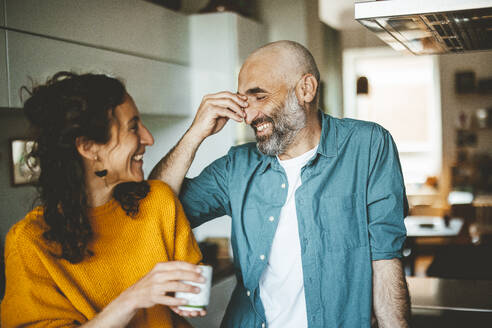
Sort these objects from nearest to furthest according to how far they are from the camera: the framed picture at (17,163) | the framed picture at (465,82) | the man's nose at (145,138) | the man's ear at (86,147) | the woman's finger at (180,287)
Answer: the woman's finger at (180,287)
the man's ear at (86,147)
the man's nose at (145,138)
the framed picture at (17,163)
the framed picture at (465,82)

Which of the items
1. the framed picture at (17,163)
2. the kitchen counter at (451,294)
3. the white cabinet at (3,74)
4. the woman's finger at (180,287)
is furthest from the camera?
the framed picture at (17,163)

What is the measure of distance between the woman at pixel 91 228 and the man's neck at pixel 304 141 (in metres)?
0.43

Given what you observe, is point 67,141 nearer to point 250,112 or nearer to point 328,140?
point 250,112

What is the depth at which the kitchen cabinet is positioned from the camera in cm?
199

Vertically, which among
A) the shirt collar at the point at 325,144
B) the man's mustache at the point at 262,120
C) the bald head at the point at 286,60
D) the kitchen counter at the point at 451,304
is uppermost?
the bald head at the point at 286,60

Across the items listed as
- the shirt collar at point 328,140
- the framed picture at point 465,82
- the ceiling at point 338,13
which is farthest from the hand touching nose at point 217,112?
the framed picture at point 465,82

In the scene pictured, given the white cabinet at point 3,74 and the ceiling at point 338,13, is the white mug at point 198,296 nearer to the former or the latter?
the white cabinet at point 3,74

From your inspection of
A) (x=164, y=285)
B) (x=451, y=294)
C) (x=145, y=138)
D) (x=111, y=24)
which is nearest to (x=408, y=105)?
(x=451, y=294)

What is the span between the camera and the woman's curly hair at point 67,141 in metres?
1.27

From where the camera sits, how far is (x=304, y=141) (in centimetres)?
170

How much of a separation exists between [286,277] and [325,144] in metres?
0.41

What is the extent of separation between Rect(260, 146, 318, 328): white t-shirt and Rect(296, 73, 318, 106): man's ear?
23cm

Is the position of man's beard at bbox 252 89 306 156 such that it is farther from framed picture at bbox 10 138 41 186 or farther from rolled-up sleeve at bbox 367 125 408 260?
framed picture at bbox 10 138 41 186

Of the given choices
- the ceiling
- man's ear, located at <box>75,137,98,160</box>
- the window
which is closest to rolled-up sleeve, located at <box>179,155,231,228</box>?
man's ear, located at <box>75,137,98,160</box>
